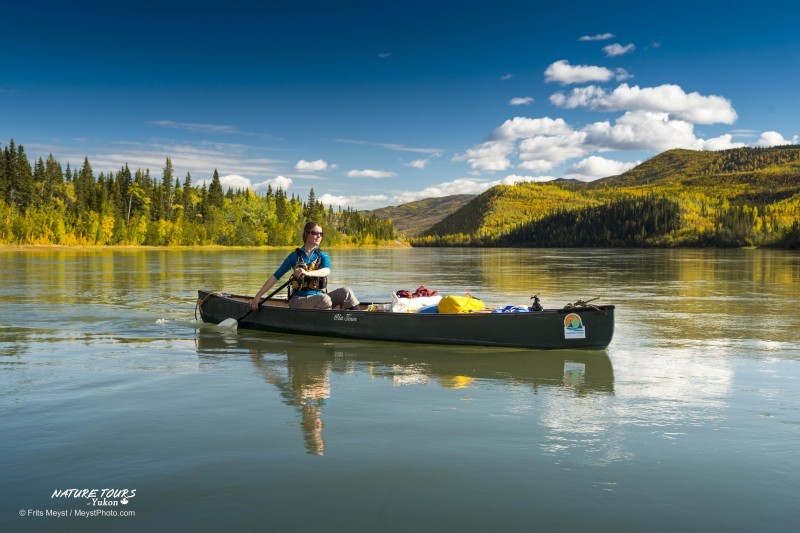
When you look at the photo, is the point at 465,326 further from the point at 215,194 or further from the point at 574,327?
the point at 215,194

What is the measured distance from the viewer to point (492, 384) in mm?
10688

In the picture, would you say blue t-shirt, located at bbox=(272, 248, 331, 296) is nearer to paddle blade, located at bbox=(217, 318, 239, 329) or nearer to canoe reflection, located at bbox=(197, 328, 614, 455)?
canoe reflection, located at bbox=(197, 328, 614, 455)

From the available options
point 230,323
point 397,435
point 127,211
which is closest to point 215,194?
point 127,211

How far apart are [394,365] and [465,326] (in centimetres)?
210

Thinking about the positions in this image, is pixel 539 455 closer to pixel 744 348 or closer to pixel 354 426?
pixel 354 426

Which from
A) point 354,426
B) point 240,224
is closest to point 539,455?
point 354,426

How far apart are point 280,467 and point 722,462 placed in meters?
4.94

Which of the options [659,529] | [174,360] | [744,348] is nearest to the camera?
[659,529]

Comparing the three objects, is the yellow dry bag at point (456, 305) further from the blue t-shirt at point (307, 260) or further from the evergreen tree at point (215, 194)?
the evergreen tree at point (215, 194)

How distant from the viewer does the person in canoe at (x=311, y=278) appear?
1399cm

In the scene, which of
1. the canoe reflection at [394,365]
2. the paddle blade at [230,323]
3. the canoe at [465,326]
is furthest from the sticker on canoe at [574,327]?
the paddle blade at [230,323]

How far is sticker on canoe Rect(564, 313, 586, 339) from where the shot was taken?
514 inches

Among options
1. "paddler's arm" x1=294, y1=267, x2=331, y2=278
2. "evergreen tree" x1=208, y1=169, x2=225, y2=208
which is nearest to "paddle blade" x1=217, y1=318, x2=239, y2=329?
"paddler's arm" x1=294, y1=267, x2=331, y2=278

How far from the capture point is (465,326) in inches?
541
